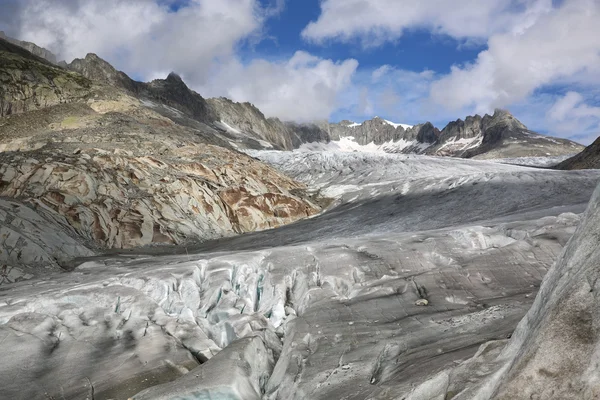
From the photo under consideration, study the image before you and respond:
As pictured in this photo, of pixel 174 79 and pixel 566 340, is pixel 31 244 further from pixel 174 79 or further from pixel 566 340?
pixel 174 79

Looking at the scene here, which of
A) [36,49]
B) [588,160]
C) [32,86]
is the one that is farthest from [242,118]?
[588,160]

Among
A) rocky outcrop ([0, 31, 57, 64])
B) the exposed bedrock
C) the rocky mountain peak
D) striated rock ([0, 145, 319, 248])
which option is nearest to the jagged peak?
the rocky mountain peak

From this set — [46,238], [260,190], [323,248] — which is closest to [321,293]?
[323,248]

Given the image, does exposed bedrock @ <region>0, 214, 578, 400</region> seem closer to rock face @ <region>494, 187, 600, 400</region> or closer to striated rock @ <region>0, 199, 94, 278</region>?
rock face @ <region>494, 187, 600, 400</region>

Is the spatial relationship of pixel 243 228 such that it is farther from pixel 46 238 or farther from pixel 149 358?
pixel 149 358

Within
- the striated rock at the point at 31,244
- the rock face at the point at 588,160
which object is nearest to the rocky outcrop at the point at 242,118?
the rock face at the point at 588,160
